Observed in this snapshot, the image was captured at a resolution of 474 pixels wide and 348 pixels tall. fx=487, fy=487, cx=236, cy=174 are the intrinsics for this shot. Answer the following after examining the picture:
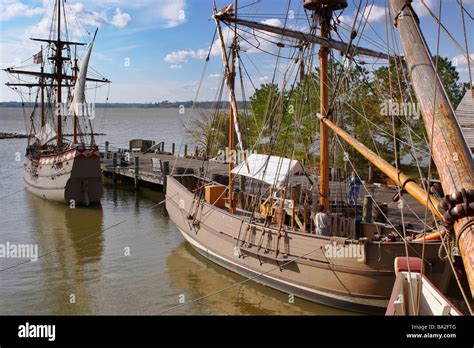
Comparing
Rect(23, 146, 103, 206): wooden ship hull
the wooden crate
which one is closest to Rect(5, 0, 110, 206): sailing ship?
Rect(23, 146, 103, 206): wooden ship hull

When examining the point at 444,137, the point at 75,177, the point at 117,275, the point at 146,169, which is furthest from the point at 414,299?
the point at 146,169

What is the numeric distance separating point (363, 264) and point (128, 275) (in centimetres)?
847

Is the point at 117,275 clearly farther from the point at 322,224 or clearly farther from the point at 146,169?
the point at 146,169

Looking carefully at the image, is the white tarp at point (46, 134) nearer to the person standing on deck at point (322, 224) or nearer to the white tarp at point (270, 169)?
the white tarp at point (270, 169)

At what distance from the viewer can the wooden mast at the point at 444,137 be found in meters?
3.73

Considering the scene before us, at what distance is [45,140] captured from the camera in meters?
37.0

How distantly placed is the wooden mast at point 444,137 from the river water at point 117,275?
33.8 ft

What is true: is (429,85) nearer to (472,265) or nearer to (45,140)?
(472,265)

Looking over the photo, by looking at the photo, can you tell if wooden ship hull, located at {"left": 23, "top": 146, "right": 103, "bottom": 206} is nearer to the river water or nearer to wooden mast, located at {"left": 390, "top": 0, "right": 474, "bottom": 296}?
the river water

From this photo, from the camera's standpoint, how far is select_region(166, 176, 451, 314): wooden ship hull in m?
12.8

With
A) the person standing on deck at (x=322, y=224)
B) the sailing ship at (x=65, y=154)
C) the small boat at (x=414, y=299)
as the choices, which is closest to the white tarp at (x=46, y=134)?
the sailing ship at (x=65, y=154)
